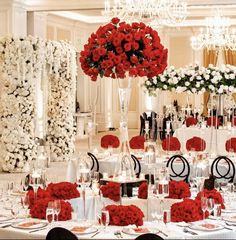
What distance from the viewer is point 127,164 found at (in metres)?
5.23

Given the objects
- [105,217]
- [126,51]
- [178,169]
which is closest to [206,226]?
→ [105,217]

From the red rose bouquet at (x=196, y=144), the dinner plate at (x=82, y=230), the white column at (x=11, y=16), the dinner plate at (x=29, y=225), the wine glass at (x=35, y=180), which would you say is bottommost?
the dinner plate at (x=82, y=230)

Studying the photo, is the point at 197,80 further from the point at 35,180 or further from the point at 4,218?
the point at 4,218

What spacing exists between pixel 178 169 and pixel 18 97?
4133 mm

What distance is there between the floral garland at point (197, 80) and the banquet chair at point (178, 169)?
1.71 meters

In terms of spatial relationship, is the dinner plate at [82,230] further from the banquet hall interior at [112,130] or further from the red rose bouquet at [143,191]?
the red rose bouquet at [143,191]

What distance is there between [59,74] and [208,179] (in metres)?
7.30

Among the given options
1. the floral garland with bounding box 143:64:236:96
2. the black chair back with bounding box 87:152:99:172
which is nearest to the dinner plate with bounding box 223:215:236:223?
the black chair back with bounding box 87:152:99:172

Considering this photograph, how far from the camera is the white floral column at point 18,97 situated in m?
10.4

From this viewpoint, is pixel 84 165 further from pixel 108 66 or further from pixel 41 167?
pixel 108 66

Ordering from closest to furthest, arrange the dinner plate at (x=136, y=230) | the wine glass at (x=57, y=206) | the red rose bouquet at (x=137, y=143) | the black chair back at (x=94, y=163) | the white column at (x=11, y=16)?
the dinner plate at (x=136, y=230) → the wine glass at (x=57, y=206) → the black chair back at (x=94, y=163) → the red rose bouquet at (x=137, y=143) → the white column at (x=11, y=16)

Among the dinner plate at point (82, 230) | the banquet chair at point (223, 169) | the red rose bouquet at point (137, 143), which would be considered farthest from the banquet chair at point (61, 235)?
the red rose bouquet at point (137, 143)

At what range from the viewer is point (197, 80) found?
8.88 m

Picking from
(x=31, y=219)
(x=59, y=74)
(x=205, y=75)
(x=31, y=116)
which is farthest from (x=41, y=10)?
(x=31, y=219)
